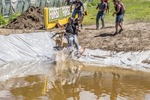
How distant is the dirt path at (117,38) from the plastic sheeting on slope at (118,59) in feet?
1.45

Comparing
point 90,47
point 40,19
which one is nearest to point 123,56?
point 90,47

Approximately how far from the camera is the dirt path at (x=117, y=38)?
56.0 ft

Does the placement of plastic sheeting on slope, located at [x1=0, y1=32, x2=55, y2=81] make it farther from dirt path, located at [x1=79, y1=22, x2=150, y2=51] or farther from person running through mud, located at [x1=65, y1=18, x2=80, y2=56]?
dirt path, located at [x1=79, y1=22, x2=150, y2=51]

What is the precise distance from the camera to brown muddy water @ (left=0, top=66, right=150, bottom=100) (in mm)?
11078

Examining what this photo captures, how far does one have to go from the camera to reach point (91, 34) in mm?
19328

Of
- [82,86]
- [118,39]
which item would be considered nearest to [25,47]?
[118,39]

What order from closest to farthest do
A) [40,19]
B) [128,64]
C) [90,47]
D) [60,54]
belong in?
1. [128,64]
2. [60,54]
3. [90,47]
4. [40,19]

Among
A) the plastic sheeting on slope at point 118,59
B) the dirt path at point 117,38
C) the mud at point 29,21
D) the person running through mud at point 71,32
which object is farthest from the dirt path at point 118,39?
the mud at point 29,21

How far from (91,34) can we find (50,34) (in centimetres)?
208

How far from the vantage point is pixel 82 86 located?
12305 mm

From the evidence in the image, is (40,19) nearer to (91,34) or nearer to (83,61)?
(91,34)

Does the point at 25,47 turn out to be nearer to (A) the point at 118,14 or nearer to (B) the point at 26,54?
(B) the point at 26,54

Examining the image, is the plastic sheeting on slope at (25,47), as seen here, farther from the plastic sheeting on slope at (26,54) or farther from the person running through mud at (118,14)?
the person running through mud at (118,14)

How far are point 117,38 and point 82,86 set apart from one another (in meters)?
6.32
